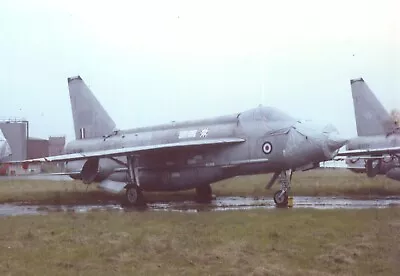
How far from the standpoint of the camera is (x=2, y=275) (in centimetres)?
716

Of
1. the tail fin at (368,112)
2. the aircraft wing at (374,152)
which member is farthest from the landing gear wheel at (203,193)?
the tail fin at (368,112)

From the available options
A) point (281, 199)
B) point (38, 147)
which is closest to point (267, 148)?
point (281, 199)

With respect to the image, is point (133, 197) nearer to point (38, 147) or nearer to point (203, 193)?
point (203, 193)

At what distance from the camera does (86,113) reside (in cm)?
2533

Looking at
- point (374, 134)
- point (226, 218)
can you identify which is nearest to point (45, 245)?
point (226, 218)

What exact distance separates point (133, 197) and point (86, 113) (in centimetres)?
753

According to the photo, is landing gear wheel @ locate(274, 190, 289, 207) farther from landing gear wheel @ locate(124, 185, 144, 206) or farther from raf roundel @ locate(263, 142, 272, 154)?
landing gear wheel @ locate(124, 185, 144, 206)

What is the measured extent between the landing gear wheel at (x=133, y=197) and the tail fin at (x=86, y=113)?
5971 mm

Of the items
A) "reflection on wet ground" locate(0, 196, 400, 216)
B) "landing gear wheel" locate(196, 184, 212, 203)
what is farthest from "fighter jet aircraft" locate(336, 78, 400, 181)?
"landing gear wheel" locate(196, 184, 212, 203)

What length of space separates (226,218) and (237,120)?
7.57m

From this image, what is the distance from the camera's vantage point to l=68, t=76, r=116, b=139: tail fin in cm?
2498

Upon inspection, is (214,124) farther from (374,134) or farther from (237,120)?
(374,134)

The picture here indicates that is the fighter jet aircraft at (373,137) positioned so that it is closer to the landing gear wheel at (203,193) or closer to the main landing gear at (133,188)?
the landing gear wheel at (203,193)

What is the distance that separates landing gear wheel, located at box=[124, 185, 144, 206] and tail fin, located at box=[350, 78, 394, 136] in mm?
12301
